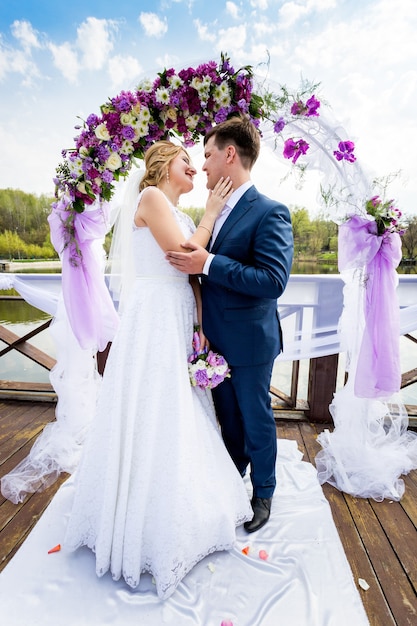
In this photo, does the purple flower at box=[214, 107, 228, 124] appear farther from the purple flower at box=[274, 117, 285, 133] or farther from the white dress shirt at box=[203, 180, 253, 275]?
the white dress shirt at box=[203, 180, 253, 275]

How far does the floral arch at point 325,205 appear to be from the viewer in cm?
197

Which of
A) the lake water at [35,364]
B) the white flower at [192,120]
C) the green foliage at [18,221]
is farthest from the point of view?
the green foliage at [18,221]

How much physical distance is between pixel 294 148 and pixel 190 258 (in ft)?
3.66

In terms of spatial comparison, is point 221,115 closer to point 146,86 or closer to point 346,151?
point 146,86

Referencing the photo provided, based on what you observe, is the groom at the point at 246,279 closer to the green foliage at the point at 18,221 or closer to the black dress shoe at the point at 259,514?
the black dress shoe at the point at 259,514

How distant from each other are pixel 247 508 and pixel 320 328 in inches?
60.5

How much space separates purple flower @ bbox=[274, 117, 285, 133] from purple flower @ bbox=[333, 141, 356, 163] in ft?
1.16

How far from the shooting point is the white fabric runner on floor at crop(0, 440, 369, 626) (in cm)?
133

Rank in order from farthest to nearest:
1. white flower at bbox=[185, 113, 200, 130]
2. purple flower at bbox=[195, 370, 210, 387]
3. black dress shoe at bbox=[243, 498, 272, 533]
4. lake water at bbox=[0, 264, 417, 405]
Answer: lake water at bbox=[0, 264, 417, 405] < white flower at bbox=[185, 113, 200, 130] < black dress shoe at bbox=[243, 498, 272, 533] < purple flower at bbox=[195, 370, 210, 387]

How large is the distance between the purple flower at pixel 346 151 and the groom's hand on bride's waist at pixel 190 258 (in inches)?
44.8

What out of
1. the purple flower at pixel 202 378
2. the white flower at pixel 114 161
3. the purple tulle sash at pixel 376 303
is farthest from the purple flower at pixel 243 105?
the purple flower at pixel 202 378

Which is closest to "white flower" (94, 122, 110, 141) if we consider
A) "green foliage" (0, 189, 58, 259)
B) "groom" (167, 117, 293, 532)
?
"groom" (167, 117, 293, 532)

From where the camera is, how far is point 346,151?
199 centimetres

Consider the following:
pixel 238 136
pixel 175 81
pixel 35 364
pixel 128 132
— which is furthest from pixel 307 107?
pixel 35 364
